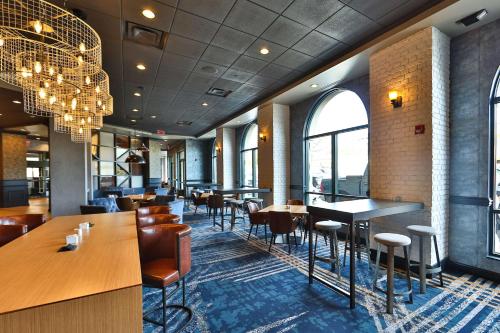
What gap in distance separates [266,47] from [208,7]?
4.08ft

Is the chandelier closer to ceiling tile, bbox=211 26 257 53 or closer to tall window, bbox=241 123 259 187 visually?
ceiling tile, bbox=211 26 257 53

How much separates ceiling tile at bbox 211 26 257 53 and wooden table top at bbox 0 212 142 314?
9.61 feet

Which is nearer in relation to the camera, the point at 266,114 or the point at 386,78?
the point at 386,78

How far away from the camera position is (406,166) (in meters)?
3.48

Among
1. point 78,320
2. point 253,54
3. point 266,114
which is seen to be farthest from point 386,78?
point 78,320

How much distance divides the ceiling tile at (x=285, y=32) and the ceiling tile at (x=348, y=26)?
0.91ft

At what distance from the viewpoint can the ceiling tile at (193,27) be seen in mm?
3044

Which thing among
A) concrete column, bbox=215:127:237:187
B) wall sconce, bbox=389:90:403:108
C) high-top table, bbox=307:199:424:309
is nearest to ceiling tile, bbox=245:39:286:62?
wall sconce, bbox=389:90:403:108

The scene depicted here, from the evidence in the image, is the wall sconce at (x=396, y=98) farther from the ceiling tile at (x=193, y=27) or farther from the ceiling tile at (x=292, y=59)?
the ceiling tile at (x=193, y=27)

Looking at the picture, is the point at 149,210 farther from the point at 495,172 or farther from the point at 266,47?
the point at 495,172

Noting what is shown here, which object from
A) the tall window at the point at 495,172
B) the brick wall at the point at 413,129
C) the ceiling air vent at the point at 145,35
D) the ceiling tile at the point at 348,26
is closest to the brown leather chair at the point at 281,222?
the brick wall at the point at 413,129

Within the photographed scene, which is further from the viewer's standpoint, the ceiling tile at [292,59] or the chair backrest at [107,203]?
the chair backrest at [107,203]

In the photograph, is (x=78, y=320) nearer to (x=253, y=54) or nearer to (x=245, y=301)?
(x=245, y=301)

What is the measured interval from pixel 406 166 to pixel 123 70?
205 inches
